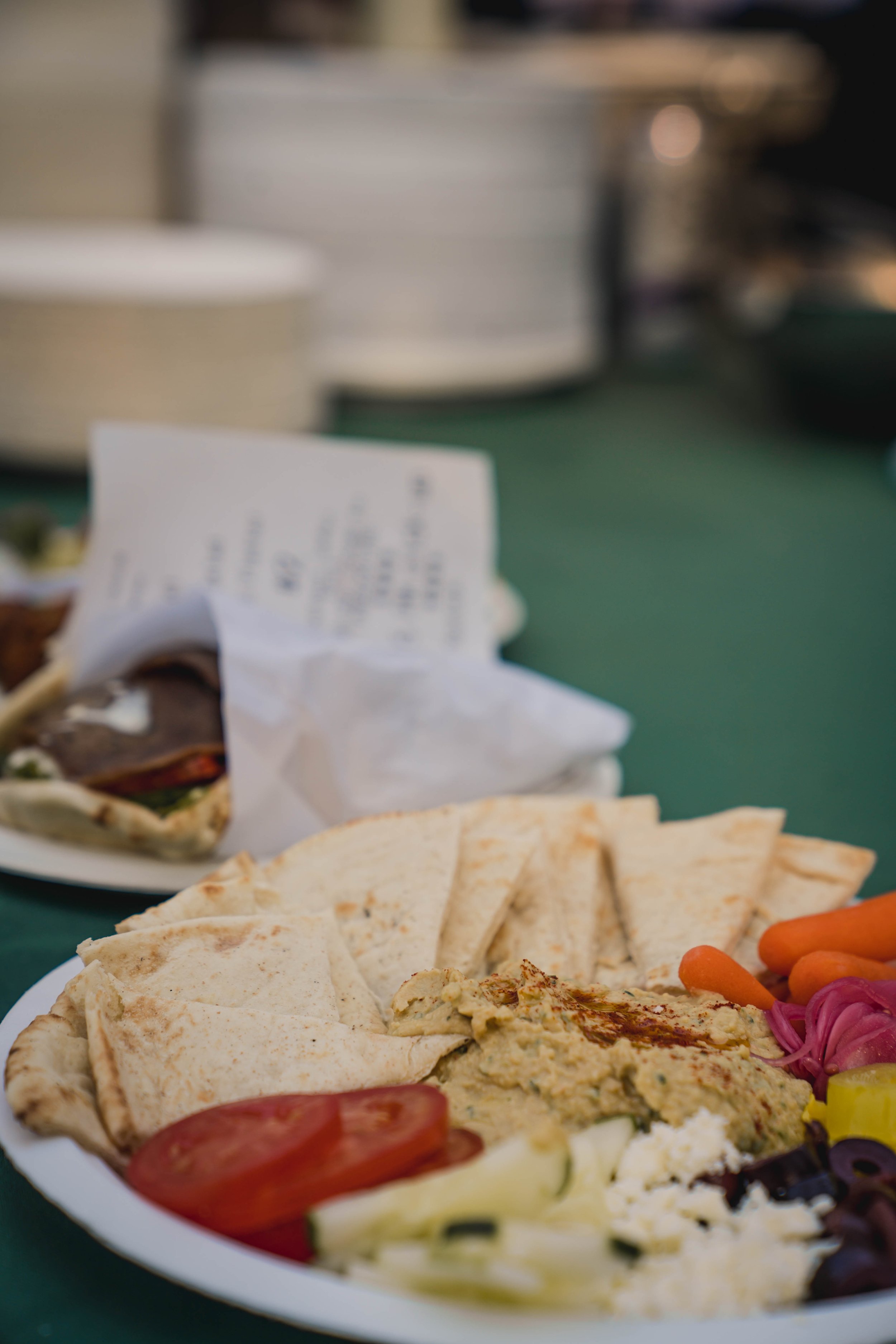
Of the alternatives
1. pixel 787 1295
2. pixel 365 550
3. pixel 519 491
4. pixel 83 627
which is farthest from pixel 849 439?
pixel 787 1295

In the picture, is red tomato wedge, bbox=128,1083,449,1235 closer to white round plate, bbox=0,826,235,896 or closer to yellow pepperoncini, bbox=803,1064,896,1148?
yellow pepperoncini, bbox=803,1064,896,1148

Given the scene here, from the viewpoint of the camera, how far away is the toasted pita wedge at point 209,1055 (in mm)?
1018

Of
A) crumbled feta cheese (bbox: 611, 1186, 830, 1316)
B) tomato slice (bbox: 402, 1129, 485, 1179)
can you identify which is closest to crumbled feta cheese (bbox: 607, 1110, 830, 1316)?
crumbled feta cheese (bbox: 611, 1186, 830, 1316)

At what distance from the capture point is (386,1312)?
0.80 metres

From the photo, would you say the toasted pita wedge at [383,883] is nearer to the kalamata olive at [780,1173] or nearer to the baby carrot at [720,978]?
the baby carrot at [720,978]

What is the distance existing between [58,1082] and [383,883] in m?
0.47

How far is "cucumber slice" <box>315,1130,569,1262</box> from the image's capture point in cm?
83

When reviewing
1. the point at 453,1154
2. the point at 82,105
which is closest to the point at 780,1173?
the point at 453,1154

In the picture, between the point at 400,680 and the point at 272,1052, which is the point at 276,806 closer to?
the point at 400,680

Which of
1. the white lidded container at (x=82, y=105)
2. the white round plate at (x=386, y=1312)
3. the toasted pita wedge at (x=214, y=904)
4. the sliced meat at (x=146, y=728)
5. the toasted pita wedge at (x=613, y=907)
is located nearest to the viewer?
the white round plate at (x=386, y=1312)

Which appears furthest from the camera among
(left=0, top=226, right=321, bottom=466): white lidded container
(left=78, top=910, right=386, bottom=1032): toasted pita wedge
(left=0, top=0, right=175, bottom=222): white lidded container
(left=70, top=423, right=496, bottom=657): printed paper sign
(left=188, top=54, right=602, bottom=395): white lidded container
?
(left=0, top=0, right=175, bottom=222): white lidded container

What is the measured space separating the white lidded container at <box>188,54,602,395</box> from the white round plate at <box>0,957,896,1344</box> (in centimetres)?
409

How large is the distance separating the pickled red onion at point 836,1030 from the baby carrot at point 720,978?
2cm

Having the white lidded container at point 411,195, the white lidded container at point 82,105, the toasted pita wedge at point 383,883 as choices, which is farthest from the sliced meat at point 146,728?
the white lidded container at point 82,105
